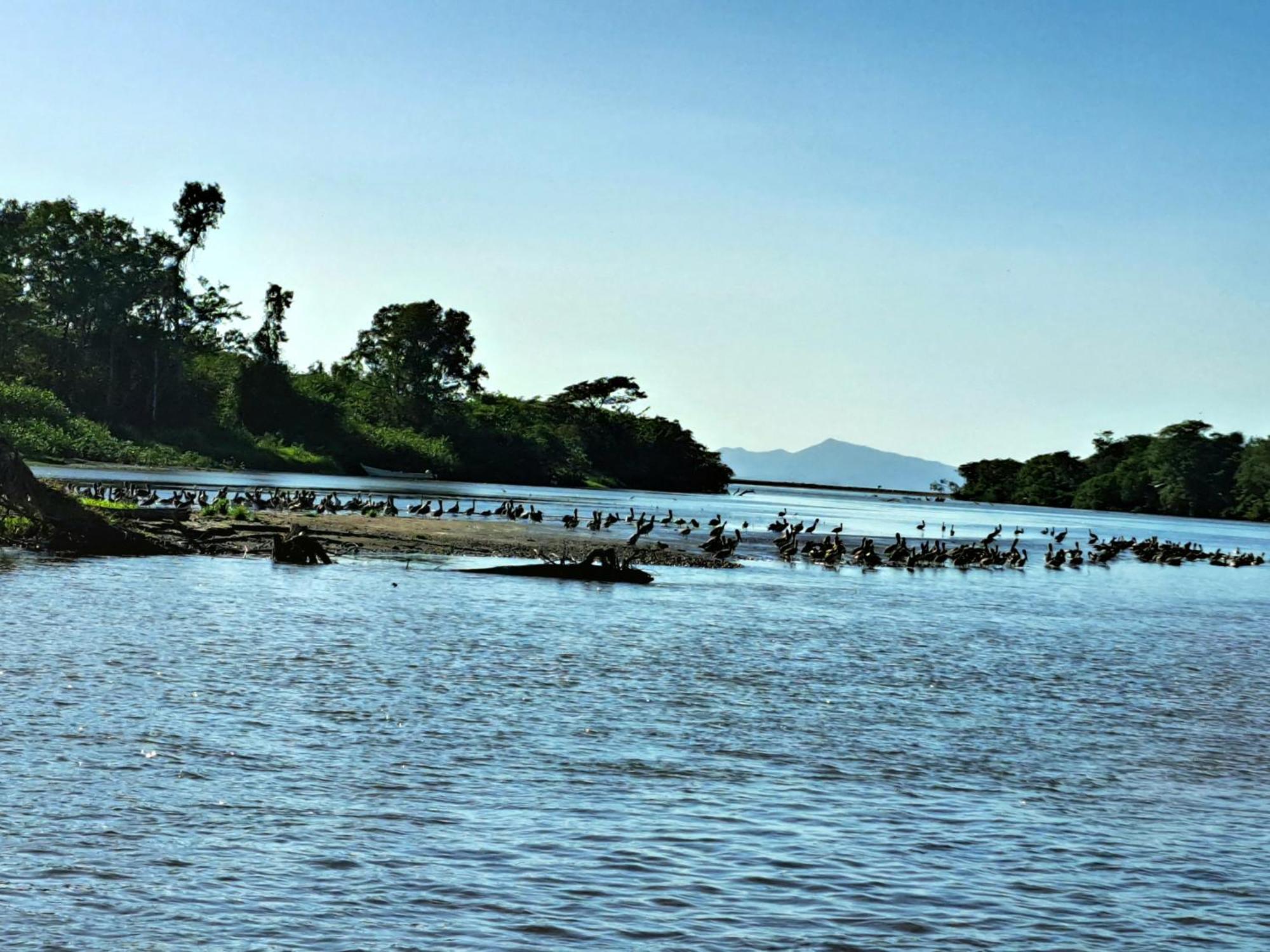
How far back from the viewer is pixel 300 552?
36.7 metres

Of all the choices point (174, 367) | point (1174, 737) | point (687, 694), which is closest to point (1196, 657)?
point (1174, 737)

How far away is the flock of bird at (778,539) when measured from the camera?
5312 cm

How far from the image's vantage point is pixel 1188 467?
187375 millimetres

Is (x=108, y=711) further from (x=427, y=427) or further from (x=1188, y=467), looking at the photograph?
(x=1188, y=467)

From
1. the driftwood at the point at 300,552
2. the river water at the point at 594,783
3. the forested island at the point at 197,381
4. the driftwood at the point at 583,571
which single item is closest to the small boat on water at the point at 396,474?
the forested island at the point at 197,381

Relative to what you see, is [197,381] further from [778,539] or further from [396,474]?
[778,539]

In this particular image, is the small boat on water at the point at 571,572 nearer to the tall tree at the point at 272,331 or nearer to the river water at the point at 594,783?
the river water at the point at 594,783

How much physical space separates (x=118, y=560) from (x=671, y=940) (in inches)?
1104

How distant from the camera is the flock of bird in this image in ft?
174

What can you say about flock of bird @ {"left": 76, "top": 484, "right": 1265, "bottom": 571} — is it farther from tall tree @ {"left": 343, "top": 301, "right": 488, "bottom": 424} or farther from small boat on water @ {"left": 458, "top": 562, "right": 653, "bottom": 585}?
tall tree @ {"left": 343, "top": 301, "right": 488, "bottom": 424}

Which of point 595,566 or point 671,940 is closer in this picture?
point 671,940

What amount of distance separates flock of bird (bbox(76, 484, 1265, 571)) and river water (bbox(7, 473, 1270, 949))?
24043 millimetres

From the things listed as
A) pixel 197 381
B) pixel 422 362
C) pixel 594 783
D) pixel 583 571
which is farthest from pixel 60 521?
pixel 422 362

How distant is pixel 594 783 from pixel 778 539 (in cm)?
4752
